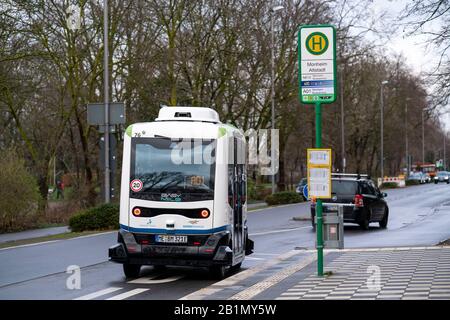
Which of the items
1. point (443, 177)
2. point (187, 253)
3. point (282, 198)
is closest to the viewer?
point (187, 253)

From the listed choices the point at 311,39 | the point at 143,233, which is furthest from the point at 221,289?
the point at 311,39

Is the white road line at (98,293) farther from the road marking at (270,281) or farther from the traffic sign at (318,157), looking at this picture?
the traffic sign at (318,157)

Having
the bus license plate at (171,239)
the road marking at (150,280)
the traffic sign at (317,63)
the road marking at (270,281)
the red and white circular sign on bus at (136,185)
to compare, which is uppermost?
the traffic sign at (317,63)

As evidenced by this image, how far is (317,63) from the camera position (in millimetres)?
13633

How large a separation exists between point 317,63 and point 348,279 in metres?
3.67

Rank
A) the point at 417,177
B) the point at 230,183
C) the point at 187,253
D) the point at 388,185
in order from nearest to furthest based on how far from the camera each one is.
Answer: the point at 187,253
the point at 230,183
the point at 388,185
the point at 417,177

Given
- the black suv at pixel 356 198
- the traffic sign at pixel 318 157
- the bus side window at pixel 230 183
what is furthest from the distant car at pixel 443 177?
the traffic sign at pixel 318 157

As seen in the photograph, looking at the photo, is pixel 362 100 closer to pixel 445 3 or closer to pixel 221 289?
pixel 445 3

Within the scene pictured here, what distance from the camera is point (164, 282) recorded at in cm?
1416

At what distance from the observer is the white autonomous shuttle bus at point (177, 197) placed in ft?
46.1

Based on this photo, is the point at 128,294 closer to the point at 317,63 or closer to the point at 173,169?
the point at 173,169

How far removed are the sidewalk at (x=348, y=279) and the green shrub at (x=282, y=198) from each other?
2802 centimetres

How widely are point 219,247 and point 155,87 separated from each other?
2879 centimetres

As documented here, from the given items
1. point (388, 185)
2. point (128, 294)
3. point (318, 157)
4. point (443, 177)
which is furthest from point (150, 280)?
point (443, 177)
